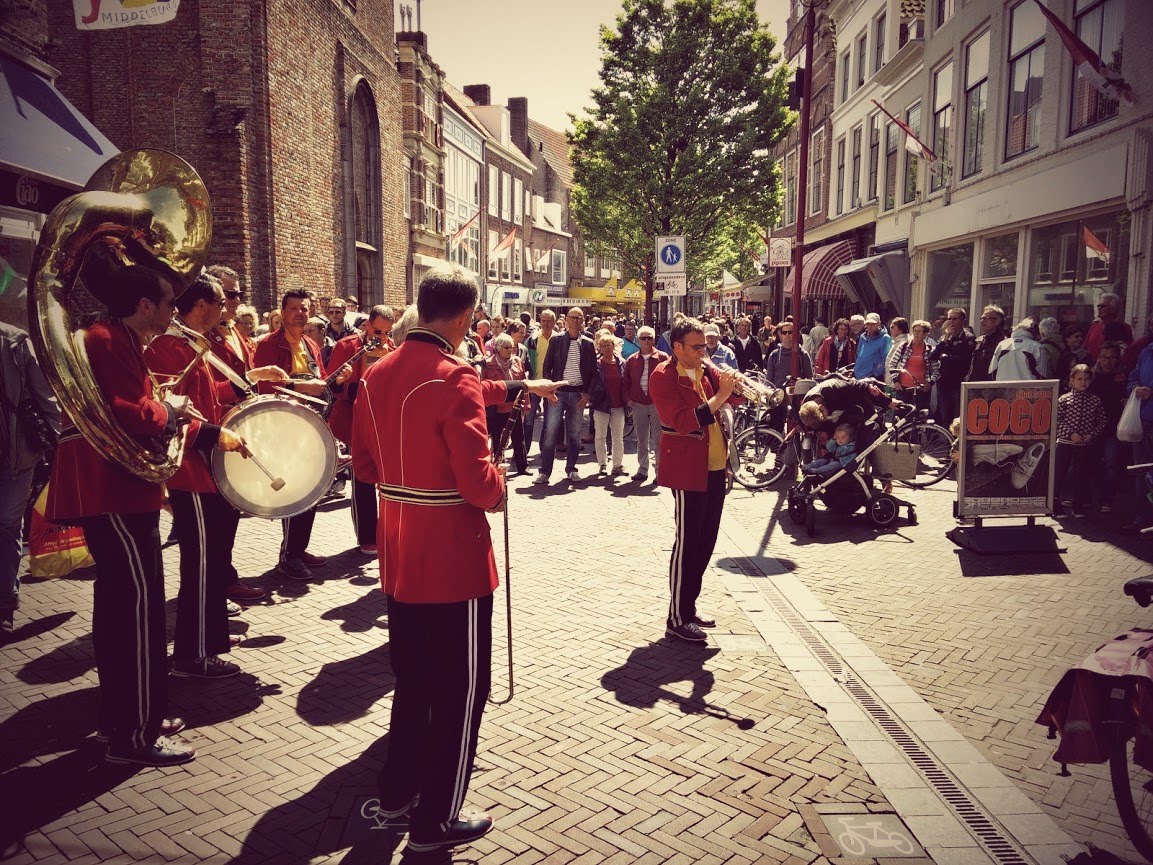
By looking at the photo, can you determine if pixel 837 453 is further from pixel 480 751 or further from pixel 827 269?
pixel 827 269

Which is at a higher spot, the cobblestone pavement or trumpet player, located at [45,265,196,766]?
trumpet player, located at [45,265,196,766]

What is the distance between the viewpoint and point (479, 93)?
160 feet

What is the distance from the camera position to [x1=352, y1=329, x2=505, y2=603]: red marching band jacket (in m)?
2.72

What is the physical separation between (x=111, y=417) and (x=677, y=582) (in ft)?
10.7

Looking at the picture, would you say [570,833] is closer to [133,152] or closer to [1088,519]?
[133,152]

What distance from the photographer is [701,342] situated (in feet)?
16.4

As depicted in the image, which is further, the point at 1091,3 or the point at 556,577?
the point at 1091,3

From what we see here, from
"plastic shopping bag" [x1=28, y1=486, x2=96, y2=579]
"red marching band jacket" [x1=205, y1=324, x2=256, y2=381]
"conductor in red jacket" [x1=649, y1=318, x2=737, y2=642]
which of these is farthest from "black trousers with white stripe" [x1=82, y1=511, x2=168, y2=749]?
"conductor in red jacket" [x1=649, y1=318, x2=737, y2=642]

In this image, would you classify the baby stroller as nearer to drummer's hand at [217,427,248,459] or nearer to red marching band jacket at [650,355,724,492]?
red marching band jacket at [650,355,724,492]

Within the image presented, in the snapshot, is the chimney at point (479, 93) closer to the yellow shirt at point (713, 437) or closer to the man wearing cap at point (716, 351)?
the man wearing cap at point (716, 351)

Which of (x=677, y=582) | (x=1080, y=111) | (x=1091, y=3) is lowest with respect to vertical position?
(x=677, y=582)

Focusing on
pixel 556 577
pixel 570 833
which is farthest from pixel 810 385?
pixel 570 833

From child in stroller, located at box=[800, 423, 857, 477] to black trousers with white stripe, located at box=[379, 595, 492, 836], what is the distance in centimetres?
587

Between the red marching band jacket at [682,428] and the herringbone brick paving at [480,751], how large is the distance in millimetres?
1061
